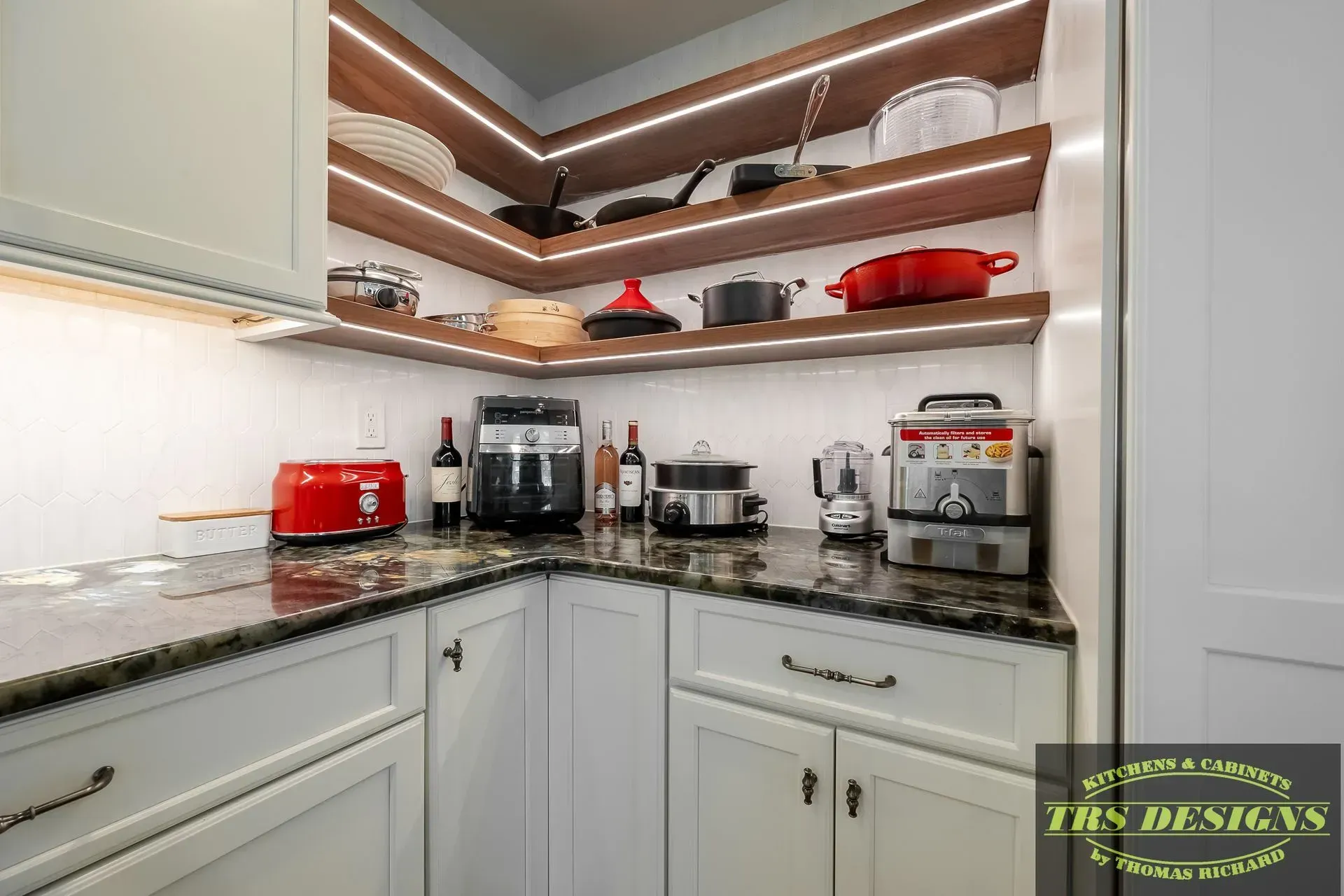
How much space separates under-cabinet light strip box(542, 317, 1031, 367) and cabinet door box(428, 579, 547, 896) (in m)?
0.71

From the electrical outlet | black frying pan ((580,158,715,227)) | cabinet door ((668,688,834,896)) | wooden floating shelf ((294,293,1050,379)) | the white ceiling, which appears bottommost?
cabinet door ((668,688,834,896))

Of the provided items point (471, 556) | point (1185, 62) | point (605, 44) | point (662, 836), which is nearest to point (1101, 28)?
point (1185, 62)

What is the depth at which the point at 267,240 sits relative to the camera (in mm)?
1057

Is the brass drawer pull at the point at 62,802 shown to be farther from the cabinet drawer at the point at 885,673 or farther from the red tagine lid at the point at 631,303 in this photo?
the red tagine lid at the point at 631,303

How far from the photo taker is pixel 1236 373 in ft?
1.82

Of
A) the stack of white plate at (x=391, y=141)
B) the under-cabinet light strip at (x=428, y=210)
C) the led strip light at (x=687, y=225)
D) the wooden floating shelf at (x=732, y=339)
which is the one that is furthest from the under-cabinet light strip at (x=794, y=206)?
the stack of white plate at (x=391, y=141)

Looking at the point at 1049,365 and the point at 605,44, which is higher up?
the point at 605,44

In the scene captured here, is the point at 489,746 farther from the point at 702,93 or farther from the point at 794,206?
the point at 702,93

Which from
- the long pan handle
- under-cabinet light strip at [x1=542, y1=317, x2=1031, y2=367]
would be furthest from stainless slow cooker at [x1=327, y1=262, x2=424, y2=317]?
the long pan handle

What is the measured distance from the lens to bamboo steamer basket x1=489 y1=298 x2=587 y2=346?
1776 mm

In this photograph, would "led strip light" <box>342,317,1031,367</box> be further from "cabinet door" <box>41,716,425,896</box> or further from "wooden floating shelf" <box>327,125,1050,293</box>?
"cabinet door" <box>41,716,425,896</box>

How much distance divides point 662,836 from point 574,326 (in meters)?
1.44

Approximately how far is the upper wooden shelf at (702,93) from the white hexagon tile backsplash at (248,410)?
0.71 m

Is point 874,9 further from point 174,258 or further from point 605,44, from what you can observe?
point 174,258
